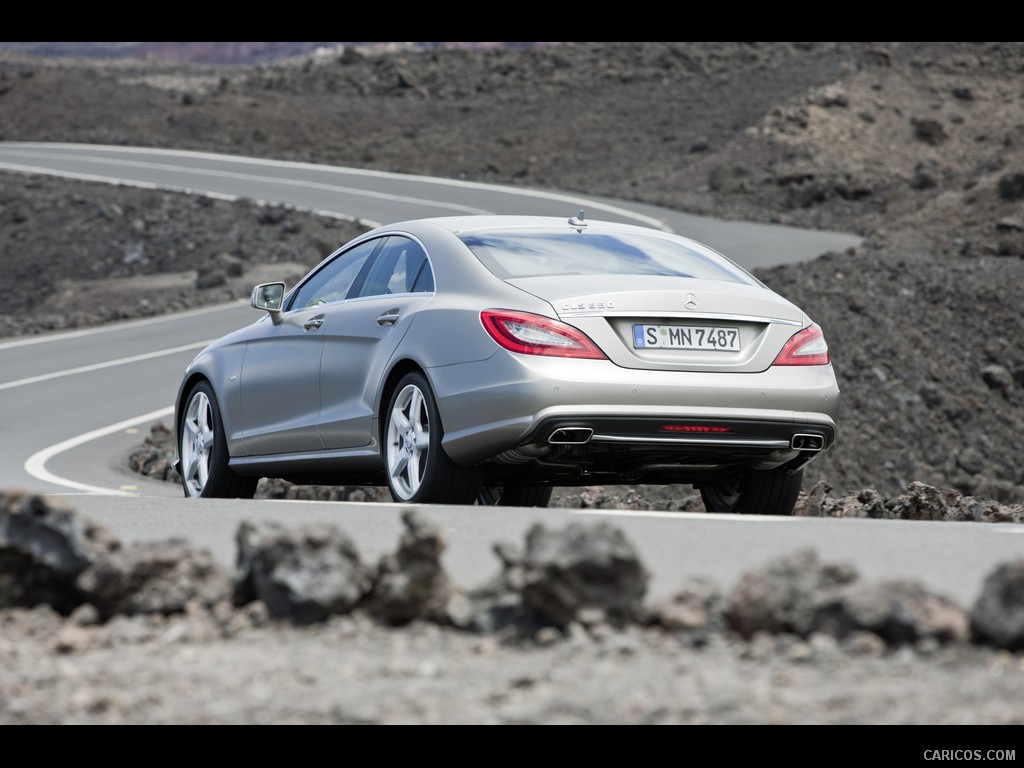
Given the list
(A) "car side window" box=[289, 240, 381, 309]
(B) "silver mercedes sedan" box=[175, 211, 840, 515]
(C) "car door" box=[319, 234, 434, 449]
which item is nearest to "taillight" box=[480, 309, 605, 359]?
(B) "silver mercedes sedan" box=[175, 211, 840, 515]

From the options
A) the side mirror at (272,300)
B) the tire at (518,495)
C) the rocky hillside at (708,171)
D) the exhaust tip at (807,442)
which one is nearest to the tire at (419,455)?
the exhaust tip at (807,442)

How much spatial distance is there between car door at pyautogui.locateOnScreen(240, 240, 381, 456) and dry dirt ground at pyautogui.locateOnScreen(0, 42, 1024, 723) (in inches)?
116

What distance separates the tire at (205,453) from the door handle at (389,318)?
226 centimetres

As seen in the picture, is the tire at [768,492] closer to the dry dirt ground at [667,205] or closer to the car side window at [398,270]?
the dry dirt ground at [667,205]

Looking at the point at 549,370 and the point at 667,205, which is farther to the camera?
the point at 667,205

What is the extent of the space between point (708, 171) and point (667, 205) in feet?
21.7

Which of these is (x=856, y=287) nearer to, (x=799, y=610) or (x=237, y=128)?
(x=799, y=610)

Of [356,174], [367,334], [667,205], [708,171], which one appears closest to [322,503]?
[367,334]

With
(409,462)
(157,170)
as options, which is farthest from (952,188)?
(409,462)

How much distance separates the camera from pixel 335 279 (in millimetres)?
10398

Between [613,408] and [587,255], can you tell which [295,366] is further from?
[613,408]

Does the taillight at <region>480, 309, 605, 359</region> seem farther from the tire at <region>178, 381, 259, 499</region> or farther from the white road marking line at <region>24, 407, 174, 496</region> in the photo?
the white road marking line at <region>24, 407, 174, 496</region>

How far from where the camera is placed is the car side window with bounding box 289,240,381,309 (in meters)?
10.2

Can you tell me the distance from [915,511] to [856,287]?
38.3 ft
